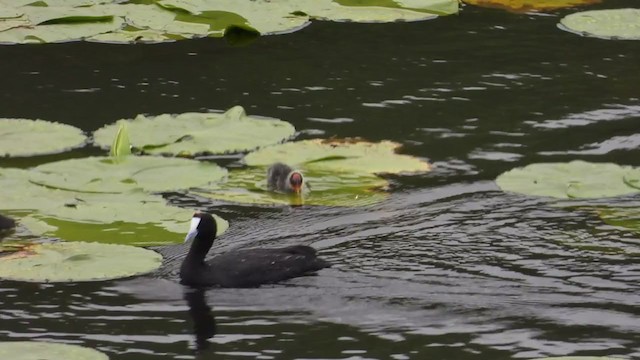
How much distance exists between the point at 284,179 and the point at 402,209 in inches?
38.0

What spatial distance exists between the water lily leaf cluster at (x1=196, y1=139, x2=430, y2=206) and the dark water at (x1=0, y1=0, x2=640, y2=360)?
147mm

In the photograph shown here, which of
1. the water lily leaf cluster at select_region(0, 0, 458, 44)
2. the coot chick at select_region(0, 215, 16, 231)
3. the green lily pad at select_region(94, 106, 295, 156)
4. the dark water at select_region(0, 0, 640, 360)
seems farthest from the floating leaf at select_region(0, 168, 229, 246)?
the water lily leaf cluster at select_region(0, 0, 458, 44)

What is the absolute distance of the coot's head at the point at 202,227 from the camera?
10336 millimetres

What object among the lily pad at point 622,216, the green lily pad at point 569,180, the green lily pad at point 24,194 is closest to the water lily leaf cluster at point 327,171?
the green lily pad at point 569,180

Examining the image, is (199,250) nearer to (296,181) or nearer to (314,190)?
(296,181)

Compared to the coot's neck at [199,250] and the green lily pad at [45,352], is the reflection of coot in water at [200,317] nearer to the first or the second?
the coot's neck at [199,250]

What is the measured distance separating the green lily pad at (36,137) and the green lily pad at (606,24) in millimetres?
6256

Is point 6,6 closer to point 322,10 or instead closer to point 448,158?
point 322,10

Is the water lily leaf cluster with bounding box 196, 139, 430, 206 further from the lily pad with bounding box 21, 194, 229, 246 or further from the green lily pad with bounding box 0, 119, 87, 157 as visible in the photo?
the green lily pad with bounding box 0, 119, 87, 157

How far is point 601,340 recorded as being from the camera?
9.07m

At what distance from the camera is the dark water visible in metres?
9.35

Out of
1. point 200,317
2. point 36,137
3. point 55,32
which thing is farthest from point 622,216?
point 55,32

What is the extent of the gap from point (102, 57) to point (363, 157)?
14.9ft

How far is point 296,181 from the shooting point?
1151 centimetres
